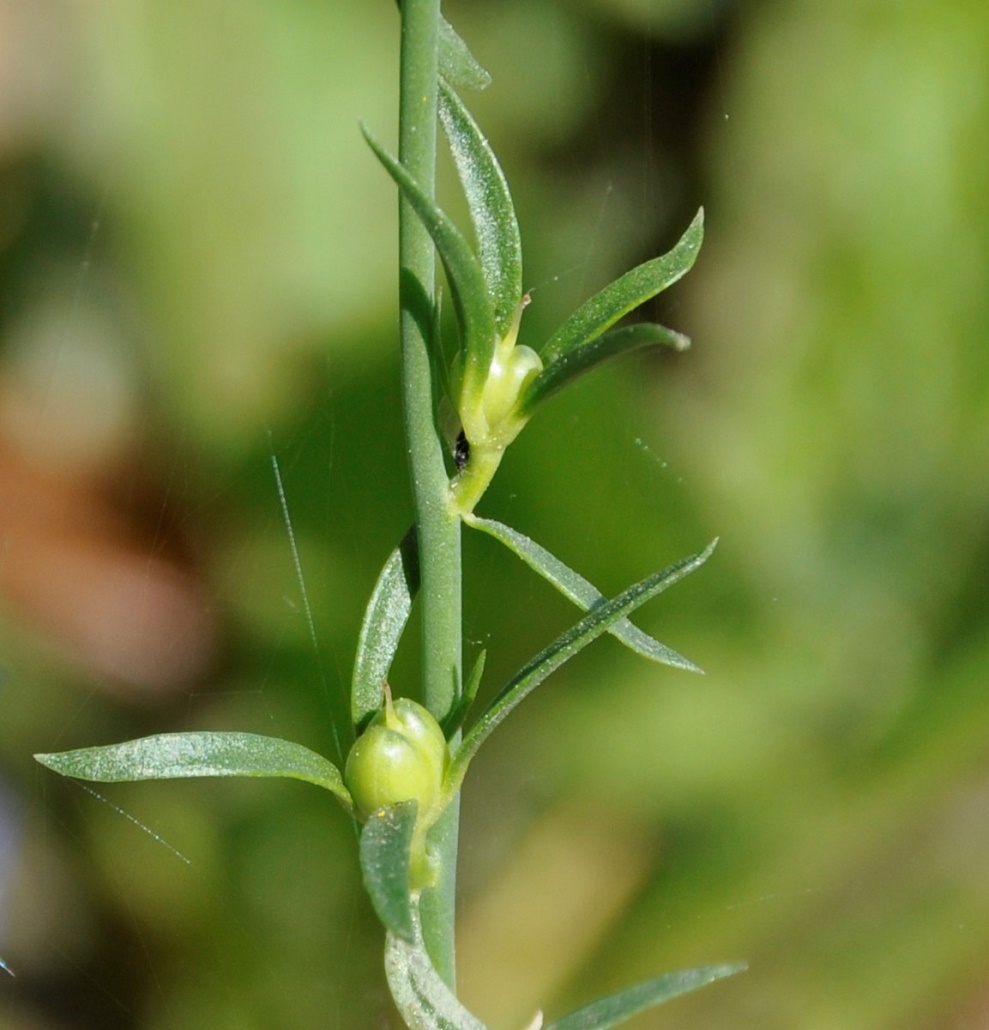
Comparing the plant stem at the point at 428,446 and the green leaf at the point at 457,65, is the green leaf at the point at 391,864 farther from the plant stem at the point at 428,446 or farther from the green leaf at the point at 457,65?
the green leaf at the point at 457,65

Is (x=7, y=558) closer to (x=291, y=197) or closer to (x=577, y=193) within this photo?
(x=291, y=197)

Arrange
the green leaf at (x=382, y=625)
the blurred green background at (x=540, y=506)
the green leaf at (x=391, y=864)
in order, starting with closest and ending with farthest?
Answer: 1. the green leaf at (x=391, y=864)
2. the green leaf at (x=382, y=625)
3. the blurred green background at (x=540, y=506)

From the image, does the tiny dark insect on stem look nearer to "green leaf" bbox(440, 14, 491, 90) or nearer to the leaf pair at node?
the leaf pair at node

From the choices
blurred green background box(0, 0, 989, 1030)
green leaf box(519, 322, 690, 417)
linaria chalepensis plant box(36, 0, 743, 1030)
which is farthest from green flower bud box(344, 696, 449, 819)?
blurred green background box(0, 0, 989, 1030)

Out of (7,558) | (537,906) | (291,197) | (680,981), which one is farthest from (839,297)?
(680,981)

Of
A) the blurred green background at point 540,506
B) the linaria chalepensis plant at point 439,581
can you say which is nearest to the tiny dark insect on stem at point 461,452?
the linaria chalepensis plant at point 439,581
